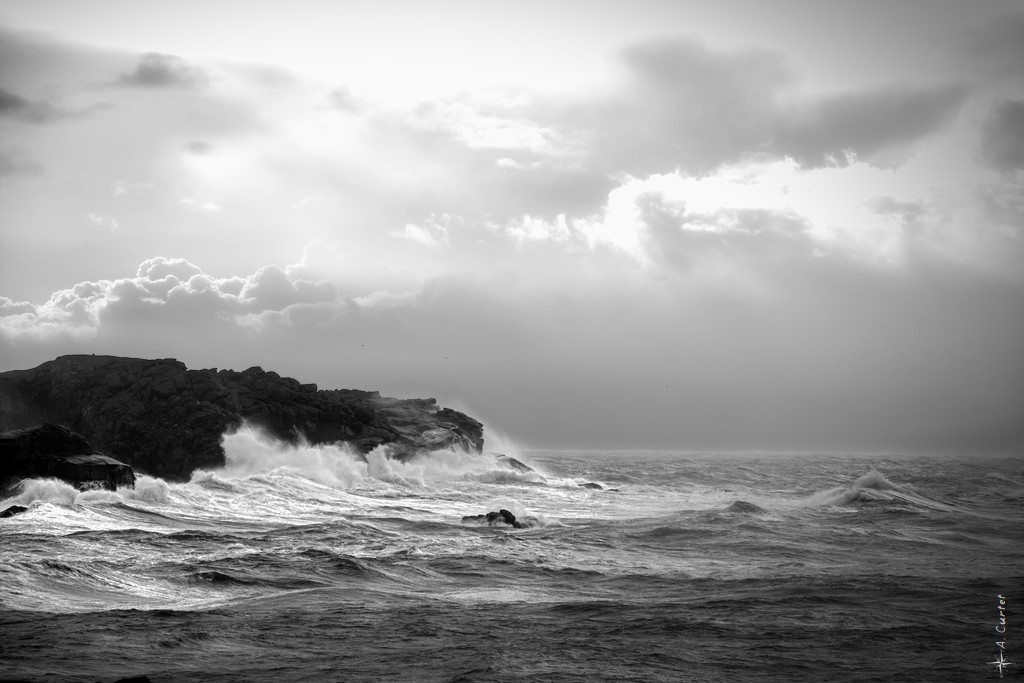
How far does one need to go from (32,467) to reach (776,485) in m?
46.9

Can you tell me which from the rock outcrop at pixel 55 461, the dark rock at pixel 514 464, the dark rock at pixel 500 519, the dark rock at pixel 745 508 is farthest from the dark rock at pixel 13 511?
the dark rock at pixel 514 464

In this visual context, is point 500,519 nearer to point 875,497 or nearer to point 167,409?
point 875,497

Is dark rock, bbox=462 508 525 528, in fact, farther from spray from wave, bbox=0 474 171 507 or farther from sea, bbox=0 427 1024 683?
spray from wave, bbox=0 474 171 507

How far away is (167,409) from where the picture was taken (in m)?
52.3

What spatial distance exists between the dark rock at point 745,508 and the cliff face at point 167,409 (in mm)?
31867

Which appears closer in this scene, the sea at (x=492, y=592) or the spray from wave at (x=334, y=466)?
the sea at (x=492, y=592)

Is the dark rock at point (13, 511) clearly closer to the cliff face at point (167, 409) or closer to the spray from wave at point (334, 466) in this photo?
the spray from wave at point (334, 466)

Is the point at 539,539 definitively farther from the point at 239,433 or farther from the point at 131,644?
the point at 239,433

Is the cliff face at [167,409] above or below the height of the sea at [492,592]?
above

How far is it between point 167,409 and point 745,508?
37.7 m

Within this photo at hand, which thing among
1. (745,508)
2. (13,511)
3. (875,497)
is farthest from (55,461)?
(875,497)

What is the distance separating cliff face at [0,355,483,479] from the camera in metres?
49.9

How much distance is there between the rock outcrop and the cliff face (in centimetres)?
1700

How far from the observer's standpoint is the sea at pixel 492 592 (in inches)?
431
